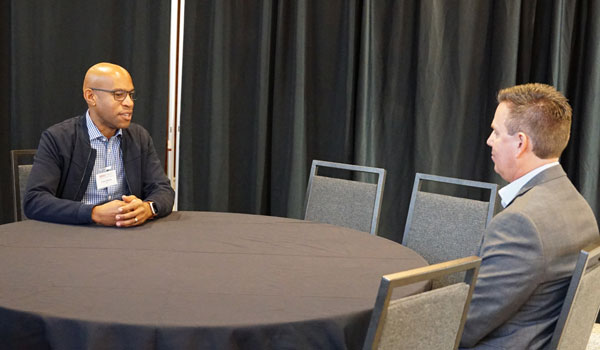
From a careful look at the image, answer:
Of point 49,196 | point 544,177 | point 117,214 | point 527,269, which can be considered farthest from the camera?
point 49,196

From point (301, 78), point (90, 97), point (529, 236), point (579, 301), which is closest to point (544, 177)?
point (529, 236)

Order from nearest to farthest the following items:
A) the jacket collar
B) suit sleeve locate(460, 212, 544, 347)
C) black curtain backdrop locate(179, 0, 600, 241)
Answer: suit sleeve locate(460, 212, 544, 347) → the jacket collar → black curtain backdrop locate(179, 0, 600, 241)

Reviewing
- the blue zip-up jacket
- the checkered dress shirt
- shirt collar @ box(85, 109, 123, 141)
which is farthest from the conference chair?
shirt collar @ box(85, 109, 123, 141)

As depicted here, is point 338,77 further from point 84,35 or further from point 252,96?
point 84,35

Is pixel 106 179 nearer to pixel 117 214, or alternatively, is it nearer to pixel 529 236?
pixel 117 214

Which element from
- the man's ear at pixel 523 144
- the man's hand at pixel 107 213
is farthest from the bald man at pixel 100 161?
the man's ear at pixel 523 144

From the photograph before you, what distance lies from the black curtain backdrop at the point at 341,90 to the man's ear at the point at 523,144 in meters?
2.39

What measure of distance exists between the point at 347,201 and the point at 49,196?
4.82ft

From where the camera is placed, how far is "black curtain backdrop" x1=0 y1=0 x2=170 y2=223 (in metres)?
4.21

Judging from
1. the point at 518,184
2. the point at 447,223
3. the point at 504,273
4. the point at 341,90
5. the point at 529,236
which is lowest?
the point at 447,223

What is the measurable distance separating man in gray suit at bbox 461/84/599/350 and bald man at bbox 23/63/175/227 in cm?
146

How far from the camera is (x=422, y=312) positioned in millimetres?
1350

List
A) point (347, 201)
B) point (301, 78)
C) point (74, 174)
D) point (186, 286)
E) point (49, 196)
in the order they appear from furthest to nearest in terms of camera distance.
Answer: point (301, 78), point (347, 201), point (74, 174), point (49, 196), point (186, 286)

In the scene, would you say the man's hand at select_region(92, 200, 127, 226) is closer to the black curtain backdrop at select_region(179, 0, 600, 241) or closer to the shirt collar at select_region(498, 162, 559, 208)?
the shirt collar at select_region(498, 162, 559, 208)
